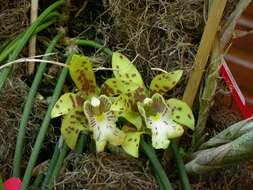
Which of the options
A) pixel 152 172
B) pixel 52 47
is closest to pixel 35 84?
pixel 52 47

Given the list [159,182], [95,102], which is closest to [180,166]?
[159,182]

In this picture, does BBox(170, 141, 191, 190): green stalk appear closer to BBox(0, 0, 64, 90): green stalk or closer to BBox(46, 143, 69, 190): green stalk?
BBox(46, 143, 69, 190): green stalk

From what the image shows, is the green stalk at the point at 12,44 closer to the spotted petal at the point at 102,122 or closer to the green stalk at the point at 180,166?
the spotted petal at the point at 102,122

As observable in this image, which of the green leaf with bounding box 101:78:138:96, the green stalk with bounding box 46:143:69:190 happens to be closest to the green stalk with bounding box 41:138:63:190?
the green stalk with bounding box 46:143:69:190

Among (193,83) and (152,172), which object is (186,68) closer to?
(193,83)

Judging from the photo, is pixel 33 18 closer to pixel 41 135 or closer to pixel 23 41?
pixel 23 41

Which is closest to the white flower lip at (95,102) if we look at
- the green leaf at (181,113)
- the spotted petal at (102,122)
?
the spotted petal at (102,122)
